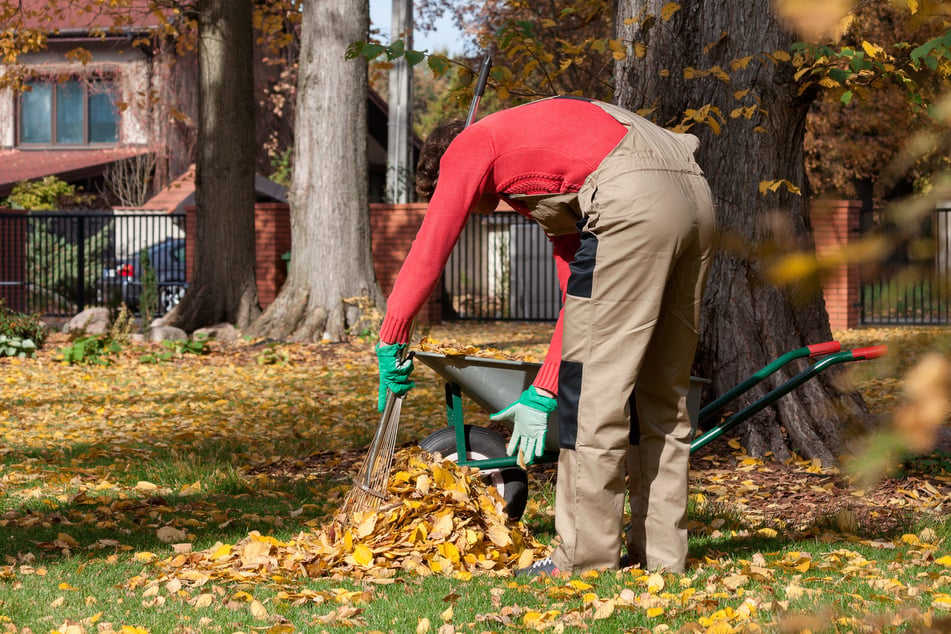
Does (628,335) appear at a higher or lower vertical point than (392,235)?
lower

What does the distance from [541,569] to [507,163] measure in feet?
4.09

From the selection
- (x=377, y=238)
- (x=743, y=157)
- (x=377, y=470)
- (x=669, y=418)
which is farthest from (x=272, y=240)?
(x=669, y=418)

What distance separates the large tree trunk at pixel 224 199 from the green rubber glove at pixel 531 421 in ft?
31.7

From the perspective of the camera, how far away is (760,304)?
5.30 metres

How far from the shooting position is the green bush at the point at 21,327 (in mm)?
11477

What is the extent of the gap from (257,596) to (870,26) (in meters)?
19.7

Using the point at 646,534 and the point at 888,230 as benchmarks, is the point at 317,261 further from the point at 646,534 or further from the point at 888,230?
the point at 888,230

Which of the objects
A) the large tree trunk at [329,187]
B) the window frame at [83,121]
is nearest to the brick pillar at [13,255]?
the window frame at [83,121]

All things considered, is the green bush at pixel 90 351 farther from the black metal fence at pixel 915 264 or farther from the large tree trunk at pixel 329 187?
the black metal fence at pixel 915 264

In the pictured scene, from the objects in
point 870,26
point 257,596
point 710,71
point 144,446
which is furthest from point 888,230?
point 870,26

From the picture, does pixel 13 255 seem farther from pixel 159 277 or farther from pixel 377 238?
pixel 377 238

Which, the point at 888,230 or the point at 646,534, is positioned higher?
the point at 888,230

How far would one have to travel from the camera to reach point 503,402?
3879 millimetres

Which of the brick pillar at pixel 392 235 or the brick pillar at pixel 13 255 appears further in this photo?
the brick pillar at pixel 13 255
